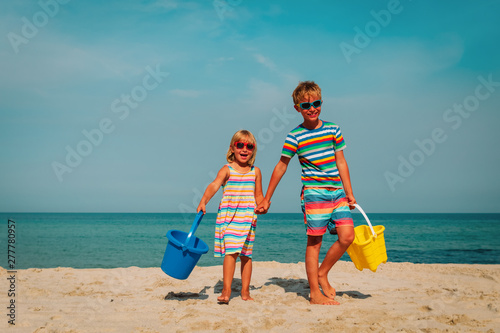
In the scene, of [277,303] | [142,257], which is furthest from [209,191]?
[142,257]

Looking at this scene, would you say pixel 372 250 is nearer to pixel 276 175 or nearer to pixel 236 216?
pixel 276 175

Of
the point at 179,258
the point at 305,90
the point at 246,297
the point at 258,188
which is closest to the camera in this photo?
the point at 179,258

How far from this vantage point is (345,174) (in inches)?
140

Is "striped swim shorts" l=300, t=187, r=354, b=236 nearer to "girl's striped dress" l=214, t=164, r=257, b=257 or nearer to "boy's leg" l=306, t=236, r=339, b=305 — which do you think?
"boy's leg" l=306, t=236, r=339, b=305

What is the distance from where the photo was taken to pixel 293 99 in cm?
368

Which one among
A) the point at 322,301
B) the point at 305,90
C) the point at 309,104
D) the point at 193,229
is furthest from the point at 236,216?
the point at 305,90

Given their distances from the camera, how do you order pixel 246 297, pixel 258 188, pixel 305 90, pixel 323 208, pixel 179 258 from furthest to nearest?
pixel 258 188 < pixel 246 297 < pixel 305 90 < pixel 323 208 < pixel 179 258

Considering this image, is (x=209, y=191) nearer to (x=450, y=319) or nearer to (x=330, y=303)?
(x=330, y=303)

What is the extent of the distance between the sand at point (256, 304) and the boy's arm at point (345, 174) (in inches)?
38.4

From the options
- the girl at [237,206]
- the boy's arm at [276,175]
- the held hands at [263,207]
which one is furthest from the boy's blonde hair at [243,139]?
the held hands at [263,207]

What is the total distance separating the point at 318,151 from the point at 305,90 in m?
0.61

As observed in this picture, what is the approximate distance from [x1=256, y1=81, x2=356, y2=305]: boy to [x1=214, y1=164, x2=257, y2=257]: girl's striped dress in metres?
0.17

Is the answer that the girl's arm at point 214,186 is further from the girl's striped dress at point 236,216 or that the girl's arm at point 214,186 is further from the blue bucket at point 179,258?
the blue bucket at point 179,258

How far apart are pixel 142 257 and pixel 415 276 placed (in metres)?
7.97
